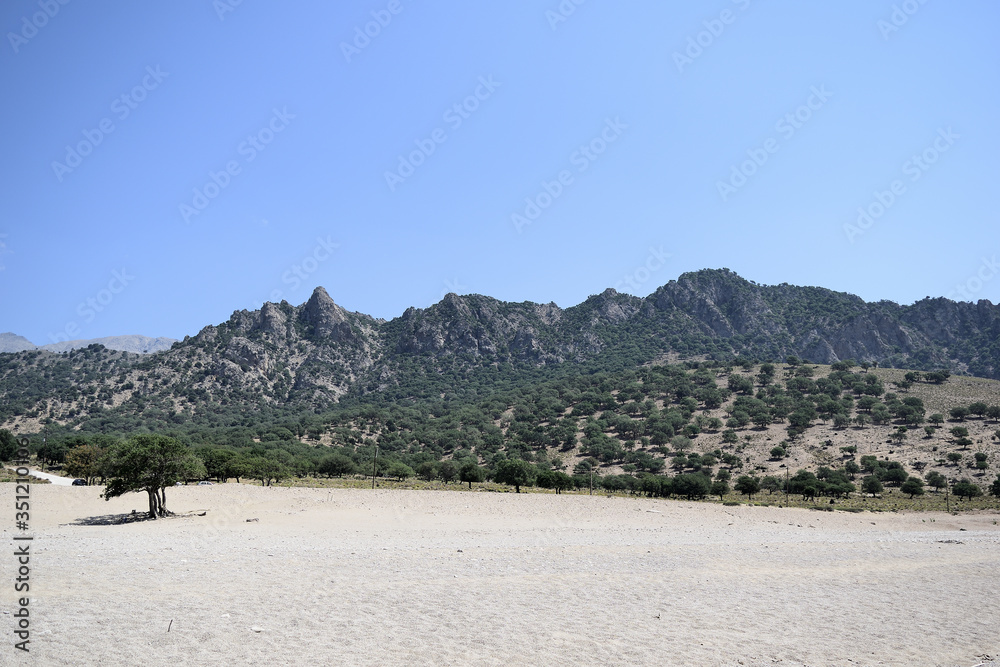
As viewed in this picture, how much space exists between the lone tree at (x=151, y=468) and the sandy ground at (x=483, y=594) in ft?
5.88

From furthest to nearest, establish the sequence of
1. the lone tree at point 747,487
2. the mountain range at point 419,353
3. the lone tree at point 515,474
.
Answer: the mountain range at point 419,353 < the lone tree at point 747,487 < the lone tree at point 515,474

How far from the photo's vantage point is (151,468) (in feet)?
92.4

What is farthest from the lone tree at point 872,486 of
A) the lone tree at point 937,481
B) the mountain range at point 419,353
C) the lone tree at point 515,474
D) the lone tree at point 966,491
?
the mountain range at point 419,353

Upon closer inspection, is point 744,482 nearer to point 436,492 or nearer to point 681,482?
point 681,482

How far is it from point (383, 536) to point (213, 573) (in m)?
9.36

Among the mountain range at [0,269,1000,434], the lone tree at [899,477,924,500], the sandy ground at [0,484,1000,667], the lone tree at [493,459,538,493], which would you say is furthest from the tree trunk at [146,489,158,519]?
the mountain range at [0,269,1000,434]

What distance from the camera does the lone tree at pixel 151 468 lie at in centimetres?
2803

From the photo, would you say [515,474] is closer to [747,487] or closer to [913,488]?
[747,487]

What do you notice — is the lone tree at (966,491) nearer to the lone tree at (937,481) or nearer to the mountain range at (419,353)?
the lone tree at (937,481)

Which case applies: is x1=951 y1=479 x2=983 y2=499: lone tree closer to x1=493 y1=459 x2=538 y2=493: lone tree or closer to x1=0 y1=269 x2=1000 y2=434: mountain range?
x1=493 y1=459 x2=538 y2=493: lone tree

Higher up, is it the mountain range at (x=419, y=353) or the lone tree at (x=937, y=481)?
the mountain range at (x=419, y=353)

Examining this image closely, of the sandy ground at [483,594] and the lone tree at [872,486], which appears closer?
the sandy ground at [483,594]

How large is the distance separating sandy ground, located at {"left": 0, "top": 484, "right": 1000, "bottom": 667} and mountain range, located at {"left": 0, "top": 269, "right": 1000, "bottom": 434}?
420ft

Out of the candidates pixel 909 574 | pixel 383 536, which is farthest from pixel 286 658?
pixel 909 574
